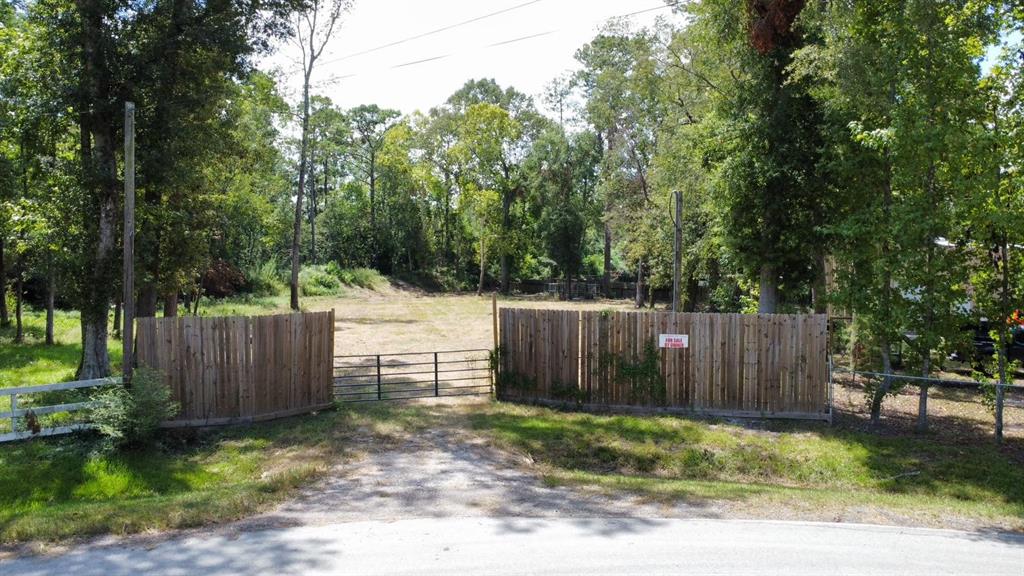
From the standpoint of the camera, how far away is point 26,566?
20.4 ft

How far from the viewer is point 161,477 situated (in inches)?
398

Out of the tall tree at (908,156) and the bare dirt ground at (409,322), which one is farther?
the bare dirt ground at (409,322)

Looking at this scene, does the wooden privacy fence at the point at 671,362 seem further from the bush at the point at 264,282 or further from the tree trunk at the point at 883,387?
the bush at the point at 264,282

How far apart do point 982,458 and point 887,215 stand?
4512 millimetres

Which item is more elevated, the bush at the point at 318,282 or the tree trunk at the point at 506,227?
the tree trunk at the point at 506,227

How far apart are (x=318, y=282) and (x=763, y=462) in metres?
38.0

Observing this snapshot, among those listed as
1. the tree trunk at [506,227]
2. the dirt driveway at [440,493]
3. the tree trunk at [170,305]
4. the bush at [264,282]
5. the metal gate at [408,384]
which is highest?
→ the tree trunk at [506,227]

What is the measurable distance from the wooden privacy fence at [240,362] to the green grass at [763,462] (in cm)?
327

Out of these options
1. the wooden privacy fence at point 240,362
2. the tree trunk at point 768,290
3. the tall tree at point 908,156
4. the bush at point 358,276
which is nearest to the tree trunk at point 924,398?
the tall tree at point 908,156

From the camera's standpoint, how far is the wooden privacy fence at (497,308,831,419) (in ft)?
44.7

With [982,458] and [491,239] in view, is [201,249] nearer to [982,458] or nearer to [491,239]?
[982,458]

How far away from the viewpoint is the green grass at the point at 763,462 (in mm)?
9180

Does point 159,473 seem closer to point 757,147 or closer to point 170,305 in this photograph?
point 170,305

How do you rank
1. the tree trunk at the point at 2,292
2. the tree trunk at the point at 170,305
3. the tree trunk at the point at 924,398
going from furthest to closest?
the tree trunk at the point at 2,292 → the tree trunk at the point at 170,305 → the tree trunk at the point at 924,398
